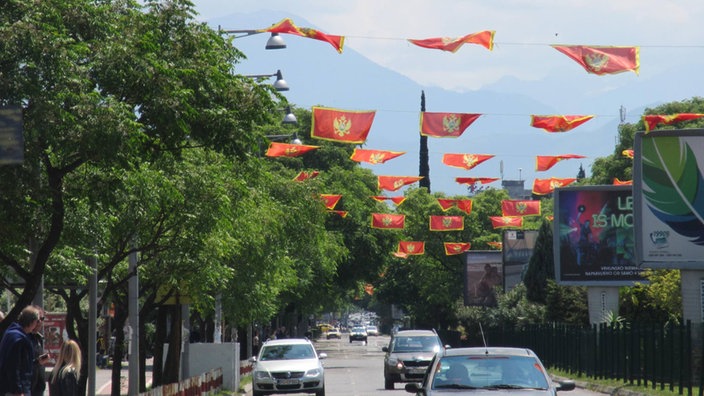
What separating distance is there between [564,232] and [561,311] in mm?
10543

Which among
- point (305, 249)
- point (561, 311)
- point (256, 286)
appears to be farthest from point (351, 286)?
point (256, 286)

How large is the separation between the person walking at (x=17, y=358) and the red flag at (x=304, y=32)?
534 inches

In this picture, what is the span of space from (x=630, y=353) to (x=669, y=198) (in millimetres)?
4552

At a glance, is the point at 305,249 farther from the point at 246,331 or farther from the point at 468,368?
the point at 468,368

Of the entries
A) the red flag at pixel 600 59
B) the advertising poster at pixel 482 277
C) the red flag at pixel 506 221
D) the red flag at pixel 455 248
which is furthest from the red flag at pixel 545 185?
the red flag at pixel 600 59

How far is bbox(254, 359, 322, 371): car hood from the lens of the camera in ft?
105

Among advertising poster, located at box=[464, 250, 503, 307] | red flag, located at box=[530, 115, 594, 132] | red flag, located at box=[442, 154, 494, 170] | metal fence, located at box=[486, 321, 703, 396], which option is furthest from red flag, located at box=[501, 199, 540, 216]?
red flag, located at box=[530, 115, 594, 132]

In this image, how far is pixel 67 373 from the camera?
566 inches

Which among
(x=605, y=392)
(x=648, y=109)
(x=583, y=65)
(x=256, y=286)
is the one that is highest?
(x=648, y=109)

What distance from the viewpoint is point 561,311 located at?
6009cm

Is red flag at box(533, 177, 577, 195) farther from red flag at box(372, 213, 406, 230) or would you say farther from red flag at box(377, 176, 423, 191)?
red flag at box(372, 213, 406, 230)

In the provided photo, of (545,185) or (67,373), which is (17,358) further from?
(545,185)

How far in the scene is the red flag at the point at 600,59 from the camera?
1048 inches

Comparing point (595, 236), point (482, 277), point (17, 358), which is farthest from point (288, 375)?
point (482, 277)
